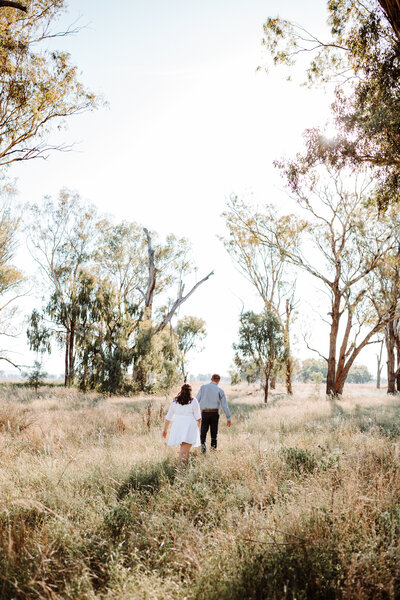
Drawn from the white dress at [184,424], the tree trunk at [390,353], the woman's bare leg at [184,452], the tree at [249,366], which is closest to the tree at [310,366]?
the tree trunk at [390,353]

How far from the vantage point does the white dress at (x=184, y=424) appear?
22.1 feet

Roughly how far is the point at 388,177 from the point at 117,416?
10.5 m

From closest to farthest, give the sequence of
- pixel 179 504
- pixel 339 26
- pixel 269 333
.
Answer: pixel 179 504, pixel 339 26, pixel 269 333

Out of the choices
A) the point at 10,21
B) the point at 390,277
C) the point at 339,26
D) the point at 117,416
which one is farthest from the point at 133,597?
the point at 390,277

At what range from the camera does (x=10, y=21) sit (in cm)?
884

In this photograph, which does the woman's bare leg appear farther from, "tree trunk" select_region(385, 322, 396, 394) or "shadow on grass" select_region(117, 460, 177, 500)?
"tree trunk" select_region(385, 322, 396, 394)

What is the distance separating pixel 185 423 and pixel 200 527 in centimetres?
276

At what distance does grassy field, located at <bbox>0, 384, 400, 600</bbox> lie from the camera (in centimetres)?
297

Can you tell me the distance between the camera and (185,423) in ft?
22.5

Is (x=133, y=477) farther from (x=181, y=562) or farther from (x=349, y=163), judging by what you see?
(x=349, y=163)

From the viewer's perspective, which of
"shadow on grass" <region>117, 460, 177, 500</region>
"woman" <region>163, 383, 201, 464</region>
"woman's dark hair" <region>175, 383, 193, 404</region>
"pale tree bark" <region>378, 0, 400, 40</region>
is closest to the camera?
"shadow on grass" <region>117, 460, 177, 500</region>

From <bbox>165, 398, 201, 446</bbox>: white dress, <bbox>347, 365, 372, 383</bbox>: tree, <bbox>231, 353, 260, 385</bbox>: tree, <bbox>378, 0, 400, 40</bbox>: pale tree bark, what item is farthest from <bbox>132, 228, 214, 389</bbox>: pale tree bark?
<bbox>347, 365, 372, 383</bbox>: tree

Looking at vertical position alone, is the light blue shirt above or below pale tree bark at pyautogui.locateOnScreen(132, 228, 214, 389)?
below

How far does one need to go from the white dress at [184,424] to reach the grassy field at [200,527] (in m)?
0.39
